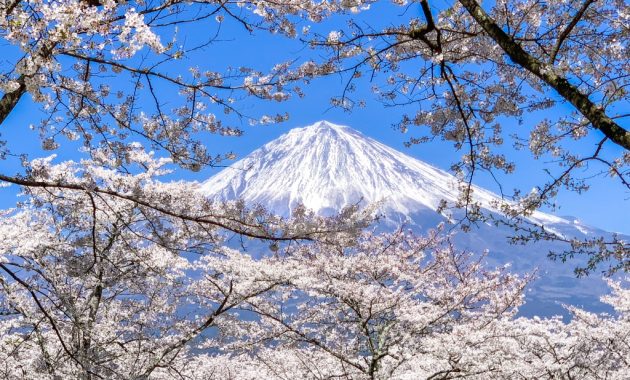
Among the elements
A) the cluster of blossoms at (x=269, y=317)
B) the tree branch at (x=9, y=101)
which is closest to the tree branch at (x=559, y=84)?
the tree branch at (x=9, y=101)

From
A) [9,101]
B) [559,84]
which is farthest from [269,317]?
[559,84]

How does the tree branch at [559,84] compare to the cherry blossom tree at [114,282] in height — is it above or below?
below

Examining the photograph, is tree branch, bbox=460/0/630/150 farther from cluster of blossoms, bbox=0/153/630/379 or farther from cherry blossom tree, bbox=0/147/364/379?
cluster of blossoms, bbox=0/153/630/379

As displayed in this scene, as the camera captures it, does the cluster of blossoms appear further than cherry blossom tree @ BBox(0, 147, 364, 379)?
Yes

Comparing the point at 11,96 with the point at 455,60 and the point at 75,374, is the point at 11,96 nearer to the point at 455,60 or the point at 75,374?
the point at 455,60

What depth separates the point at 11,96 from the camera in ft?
9.13

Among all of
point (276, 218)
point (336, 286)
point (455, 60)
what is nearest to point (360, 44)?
point (455, 60)

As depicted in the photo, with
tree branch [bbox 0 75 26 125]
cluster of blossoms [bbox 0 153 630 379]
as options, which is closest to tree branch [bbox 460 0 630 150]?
tree branch [bbox 0 75 26 125]

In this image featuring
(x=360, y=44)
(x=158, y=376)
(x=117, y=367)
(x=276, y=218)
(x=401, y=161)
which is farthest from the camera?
(x=401, y=161)

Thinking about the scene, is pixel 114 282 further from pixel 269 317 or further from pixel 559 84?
pixel 559 84

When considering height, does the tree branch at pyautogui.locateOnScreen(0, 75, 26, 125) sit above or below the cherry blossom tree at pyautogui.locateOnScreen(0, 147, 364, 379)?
below

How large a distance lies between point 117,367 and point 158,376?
209 centimetres

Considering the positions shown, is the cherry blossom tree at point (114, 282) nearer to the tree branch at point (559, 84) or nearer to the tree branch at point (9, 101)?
the tree branch at point (9, 101)

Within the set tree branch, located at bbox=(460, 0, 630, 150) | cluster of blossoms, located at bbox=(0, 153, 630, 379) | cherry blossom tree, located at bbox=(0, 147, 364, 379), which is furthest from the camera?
cluster of blossoms, located at bbox=(0, 153, 630, 379)
